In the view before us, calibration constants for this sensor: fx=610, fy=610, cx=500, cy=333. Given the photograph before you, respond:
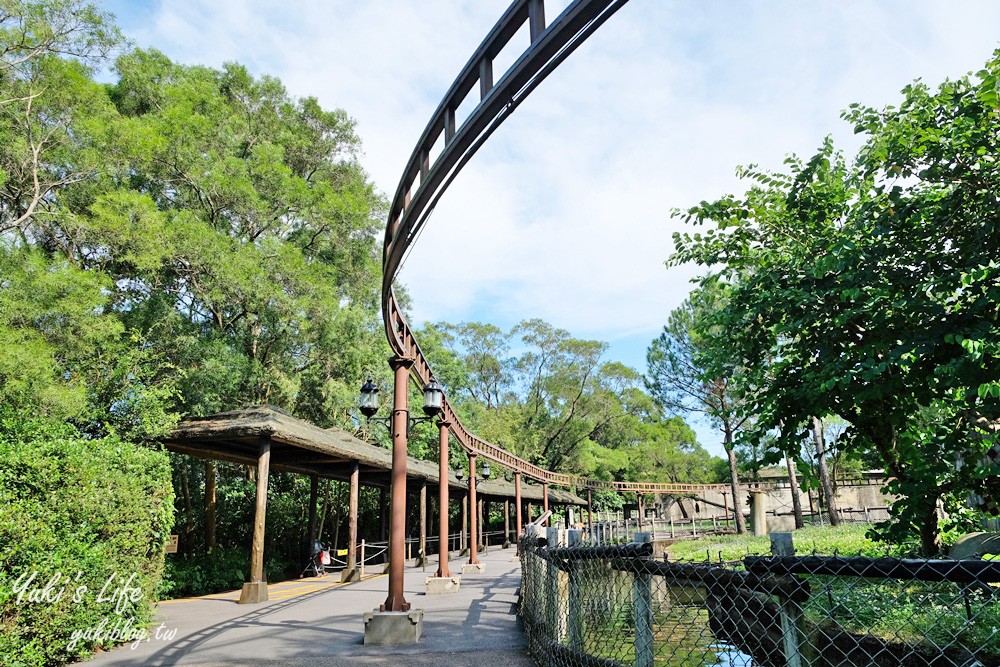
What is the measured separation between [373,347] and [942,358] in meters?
18.5

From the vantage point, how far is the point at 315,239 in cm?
2123

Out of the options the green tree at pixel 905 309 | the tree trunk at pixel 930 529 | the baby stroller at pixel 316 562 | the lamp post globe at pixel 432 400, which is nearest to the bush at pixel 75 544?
the lamp post globe at pixel 432 400

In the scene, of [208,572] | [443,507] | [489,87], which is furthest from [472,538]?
[489,87]

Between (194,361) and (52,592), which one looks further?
(194,361)

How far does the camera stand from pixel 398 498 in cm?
747

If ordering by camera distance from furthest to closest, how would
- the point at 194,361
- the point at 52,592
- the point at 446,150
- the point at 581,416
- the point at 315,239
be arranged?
the point at 581,416, the point at 315,239, the point at 194,361, the point at 52,592, the point at 446,150

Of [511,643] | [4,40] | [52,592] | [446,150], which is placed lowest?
[511,643]

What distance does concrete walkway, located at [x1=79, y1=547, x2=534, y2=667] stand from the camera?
587cm

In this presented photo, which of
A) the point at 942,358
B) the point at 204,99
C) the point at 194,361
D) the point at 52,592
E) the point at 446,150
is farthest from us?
the point at 204,99

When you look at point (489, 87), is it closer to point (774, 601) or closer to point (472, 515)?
point (774, 601)

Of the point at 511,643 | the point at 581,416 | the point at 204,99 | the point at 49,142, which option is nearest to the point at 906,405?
the point at 511,643

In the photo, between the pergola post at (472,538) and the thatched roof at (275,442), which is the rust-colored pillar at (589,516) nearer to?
the pergola post at (472,538)

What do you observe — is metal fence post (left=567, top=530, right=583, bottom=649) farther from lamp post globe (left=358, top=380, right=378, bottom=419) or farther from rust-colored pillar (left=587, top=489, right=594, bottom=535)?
rust-colored pillar (left=587, top=489, right=594, bottom=535)

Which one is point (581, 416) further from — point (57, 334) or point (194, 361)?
point (57, 334)
